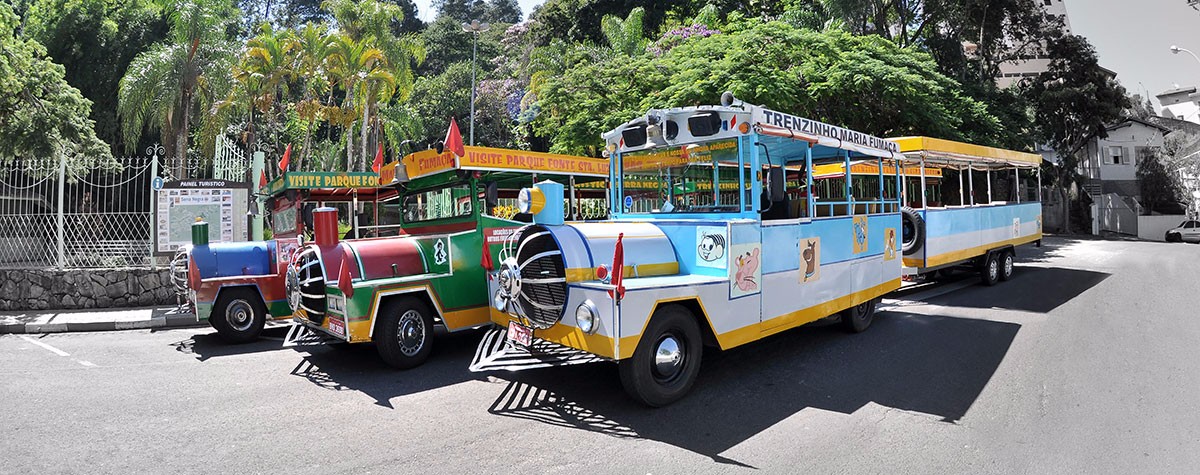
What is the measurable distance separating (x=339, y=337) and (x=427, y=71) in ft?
149

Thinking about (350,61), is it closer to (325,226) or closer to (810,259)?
(325,226)

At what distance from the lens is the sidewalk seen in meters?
9.75

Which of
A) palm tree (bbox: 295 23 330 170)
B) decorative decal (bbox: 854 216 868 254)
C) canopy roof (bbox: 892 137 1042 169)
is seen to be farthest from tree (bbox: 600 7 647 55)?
decorative decal (bbox: 854 216 868 254)

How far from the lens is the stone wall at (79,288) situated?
444 inches

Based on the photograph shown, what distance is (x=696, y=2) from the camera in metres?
29.5

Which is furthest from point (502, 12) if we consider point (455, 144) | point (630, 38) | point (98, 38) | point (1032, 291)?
point (455, 144)

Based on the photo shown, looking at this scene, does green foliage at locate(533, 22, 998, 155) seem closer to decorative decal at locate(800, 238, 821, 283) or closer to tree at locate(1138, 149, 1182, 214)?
decorative decal at locate(800, 238, 821, 283)

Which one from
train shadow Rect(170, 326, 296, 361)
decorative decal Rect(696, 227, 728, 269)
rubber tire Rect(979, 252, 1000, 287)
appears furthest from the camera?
rubber tire Rect(979, 252, 1000, 287)

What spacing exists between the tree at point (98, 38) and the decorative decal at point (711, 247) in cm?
2644

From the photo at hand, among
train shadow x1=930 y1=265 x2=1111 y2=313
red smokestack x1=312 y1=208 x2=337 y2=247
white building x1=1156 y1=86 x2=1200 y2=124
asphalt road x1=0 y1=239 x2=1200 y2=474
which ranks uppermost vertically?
white building x1=1156 y1=86 x2=1200 y2=124

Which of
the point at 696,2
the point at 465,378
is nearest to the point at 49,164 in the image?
the point at 465,378

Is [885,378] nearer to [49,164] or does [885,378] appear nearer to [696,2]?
[49,164]

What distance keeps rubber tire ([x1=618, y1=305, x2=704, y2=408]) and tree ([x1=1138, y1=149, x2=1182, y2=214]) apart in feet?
146

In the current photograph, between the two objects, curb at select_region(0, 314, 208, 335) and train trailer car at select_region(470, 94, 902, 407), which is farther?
curb at select_region(0, 314, 208, 335)
